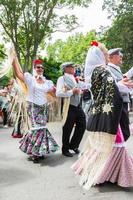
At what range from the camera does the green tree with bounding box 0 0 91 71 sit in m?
29.3

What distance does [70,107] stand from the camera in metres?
8.88

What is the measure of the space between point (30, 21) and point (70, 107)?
71.2 feet

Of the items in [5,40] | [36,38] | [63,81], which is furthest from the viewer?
[5,40]

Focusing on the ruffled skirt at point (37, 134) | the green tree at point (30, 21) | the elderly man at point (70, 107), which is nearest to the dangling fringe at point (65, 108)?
the elderly man at point (70, 107)

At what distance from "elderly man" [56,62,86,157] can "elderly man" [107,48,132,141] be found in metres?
2.10

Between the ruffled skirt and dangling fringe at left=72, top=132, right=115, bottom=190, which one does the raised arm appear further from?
dangling fringe at left=72, top=132, right=115, bottom=190

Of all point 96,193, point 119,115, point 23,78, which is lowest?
point 96,193

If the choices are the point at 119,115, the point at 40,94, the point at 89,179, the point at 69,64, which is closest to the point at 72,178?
the point at 89,179

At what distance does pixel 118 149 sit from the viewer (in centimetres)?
626

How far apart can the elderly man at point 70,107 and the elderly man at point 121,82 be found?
2099 millimetres

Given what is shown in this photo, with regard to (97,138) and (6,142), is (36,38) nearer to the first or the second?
(6,142)

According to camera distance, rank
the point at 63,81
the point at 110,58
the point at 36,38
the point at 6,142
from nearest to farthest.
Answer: the point at 110,58
the point at 63,81
the point at 6,142
the point at 36,38

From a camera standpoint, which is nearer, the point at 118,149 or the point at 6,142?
Result: the point at 118,149

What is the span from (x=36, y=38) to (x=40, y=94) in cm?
2201
